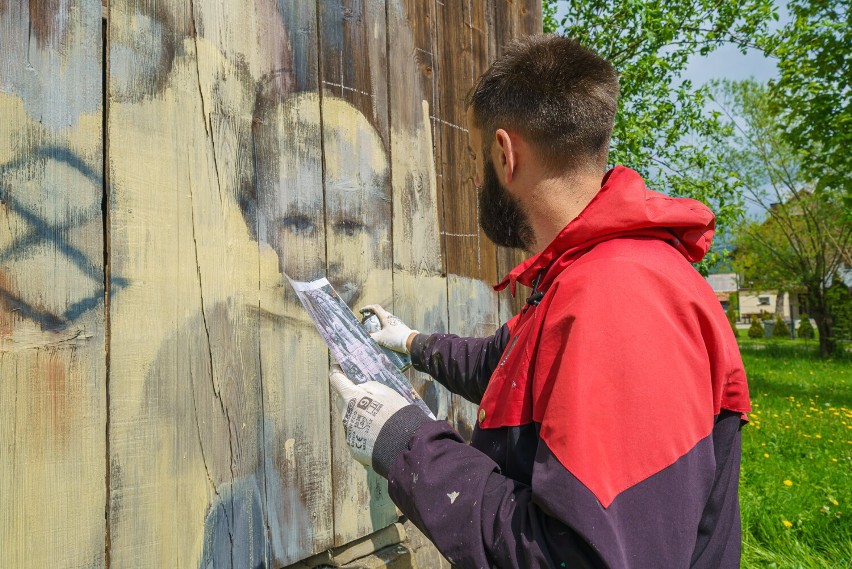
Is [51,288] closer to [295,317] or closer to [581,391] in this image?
[295,317]

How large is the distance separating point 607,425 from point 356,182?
1.27 m

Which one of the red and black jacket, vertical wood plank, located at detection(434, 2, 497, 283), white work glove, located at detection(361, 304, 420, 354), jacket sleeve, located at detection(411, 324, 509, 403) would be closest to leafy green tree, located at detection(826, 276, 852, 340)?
vertical wood plank, located at detection(434, 2, 497, 283)

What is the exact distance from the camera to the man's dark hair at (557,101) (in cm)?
142

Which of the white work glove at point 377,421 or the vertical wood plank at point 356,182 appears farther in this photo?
the vertical wood plank at point 356,182

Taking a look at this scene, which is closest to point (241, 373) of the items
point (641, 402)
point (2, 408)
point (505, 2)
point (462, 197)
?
point (2, 408)

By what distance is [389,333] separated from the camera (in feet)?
6.64

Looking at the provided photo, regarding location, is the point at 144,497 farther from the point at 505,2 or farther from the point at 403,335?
the point at 505,2

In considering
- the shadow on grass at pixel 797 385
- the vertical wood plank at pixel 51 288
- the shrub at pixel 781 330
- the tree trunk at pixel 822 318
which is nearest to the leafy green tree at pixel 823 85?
the shadow on grass at pixel 797 385

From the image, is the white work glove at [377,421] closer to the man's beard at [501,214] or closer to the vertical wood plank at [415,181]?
the man's beard at [501,214]

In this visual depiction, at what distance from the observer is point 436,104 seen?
7.85ft

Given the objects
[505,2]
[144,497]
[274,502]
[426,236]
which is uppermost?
[505,2]

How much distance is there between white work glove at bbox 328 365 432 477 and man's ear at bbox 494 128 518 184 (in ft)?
1.94

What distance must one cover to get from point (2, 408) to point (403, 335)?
1136 mm

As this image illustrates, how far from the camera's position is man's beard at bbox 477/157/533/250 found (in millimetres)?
1539
